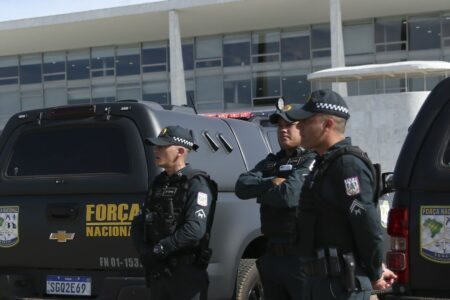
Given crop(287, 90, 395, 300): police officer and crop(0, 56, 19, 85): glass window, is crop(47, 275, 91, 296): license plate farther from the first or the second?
crop(0, 56, 19, 85): glass window

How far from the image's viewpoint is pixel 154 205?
4207 millimetres

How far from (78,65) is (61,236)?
1350 inches

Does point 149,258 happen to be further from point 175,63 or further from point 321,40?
point 175,63

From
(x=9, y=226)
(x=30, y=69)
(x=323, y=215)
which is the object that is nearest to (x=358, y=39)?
(x=30, y=69)

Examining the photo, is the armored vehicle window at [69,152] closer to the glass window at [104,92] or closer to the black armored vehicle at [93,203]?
the black armored vehicle at [93,203]

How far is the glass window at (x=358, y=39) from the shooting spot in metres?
31.9

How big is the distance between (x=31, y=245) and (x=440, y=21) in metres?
28.8

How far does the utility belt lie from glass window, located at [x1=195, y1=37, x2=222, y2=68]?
104ft

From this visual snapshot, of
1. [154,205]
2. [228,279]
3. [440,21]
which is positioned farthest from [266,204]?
[440,21]

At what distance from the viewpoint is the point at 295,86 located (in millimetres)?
33031

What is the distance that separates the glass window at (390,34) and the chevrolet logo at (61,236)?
28.2 metres

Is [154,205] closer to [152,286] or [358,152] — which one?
[152,286]

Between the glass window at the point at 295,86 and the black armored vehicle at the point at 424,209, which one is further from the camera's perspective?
the glass window at the point at 295,86

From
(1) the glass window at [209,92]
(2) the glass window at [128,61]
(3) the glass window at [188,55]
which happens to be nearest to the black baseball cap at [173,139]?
(1) the glass window at [209,92]
